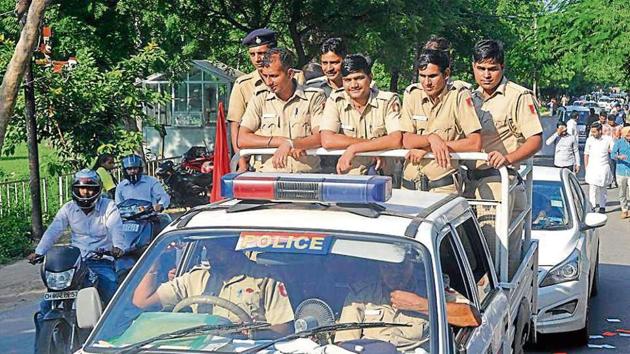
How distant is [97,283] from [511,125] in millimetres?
3287

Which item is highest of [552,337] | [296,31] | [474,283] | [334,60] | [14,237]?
[296,31]

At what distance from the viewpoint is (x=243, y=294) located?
4.20m

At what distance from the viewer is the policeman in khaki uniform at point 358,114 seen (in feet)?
20.4

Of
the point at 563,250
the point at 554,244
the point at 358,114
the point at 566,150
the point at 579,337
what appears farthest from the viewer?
the point at 566,150

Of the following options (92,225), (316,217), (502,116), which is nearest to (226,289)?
(316,217)

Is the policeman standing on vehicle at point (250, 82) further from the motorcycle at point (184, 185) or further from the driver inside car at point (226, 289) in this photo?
the motorcycle at point (184, 185)

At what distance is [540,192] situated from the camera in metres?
9.41

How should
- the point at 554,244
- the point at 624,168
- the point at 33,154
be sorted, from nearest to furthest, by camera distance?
the point at 554,244 → the point at 33,154 → the point at 624,168

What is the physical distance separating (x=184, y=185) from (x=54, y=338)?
12289 mm

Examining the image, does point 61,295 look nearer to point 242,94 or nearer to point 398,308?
point 242,94

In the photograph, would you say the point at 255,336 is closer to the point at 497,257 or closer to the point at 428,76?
the point at 497,257

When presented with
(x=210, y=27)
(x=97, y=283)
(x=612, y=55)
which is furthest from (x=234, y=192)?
(x=210, y=27)

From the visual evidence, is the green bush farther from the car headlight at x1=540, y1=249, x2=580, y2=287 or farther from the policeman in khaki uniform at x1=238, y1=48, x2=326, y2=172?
the car headlight at x1=540, y1=249, x2=580, y2=287

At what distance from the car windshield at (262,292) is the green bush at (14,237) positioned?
8.51 metres
